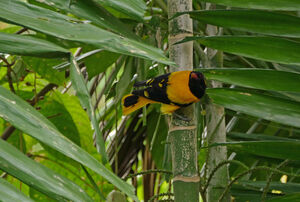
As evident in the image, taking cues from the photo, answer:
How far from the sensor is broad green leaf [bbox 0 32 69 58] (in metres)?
0.40

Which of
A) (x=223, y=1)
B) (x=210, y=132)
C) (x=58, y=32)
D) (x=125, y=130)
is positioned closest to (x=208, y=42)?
(x=223, y=1)

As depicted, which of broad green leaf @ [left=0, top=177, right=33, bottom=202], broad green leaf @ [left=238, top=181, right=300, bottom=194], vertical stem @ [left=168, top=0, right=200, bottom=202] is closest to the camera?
broad green leaf @ [left=0, top=177, right=33, bottom=202]

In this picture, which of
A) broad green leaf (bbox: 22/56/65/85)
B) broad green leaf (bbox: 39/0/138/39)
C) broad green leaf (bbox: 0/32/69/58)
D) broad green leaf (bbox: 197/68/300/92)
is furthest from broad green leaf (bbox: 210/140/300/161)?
broad green leaf (bbox: 22/56/65/85)

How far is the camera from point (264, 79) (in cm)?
71

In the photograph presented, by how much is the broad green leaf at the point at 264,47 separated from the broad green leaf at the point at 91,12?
0.18 meters

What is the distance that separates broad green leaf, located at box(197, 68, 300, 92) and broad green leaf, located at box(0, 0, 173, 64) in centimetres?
29

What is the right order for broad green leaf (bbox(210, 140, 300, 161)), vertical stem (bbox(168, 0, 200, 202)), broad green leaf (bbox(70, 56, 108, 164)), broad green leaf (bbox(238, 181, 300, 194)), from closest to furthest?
broad green leaf (bbox(70, 56, 108, 164)), vertical stem (bbox(168, 0, 200, 202)), broad green leaf (bbox(210, 140, 300, 161)), broad green leaf (bbox(238, 181, 300, 194))

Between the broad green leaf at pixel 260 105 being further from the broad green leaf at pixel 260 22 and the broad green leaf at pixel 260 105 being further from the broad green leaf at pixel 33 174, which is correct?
the broad green leaf at pixel 33 174

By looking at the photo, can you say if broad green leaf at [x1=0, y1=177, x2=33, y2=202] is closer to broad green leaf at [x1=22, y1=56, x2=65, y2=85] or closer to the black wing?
the black wing

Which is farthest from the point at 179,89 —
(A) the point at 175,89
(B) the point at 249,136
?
(B) the point at 249,136

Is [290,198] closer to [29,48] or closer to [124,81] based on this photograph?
[124,81]

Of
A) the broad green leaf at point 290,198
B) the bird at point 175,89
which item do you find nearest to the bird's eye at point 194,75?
the bird at point 175,89

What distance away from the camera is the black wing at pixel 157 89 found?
71 cm

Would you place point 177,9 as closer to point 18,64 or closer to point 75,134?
point 75,134
